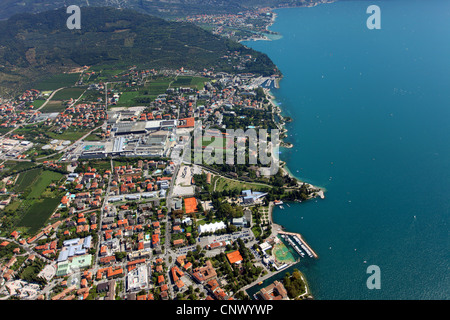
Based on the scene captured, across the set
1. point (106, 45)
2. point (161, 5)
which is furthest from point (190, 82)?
point (161, 5)

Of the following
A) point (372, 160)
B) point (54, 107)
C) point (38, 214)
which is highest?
point (54, 107)

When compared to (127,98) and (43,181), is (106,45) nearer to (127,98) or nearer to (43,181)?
(127,98)

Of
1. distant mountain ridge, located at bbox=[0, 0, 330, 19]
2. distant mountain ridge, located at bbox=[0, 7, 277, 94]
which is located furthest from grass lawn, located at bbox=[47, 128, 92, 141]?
distant mountain ridge, located at bbox=[0, 0, 330, 19]

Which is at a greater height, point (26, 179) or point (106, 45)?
point (106, 45)

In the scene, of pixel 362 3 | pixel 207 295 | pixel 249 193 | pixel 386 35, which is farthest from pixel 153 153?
pixel 362 3

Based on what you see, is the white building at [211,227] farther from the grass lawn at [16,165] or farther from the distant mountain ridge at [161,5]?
the distant mountain ridge at [161,5]

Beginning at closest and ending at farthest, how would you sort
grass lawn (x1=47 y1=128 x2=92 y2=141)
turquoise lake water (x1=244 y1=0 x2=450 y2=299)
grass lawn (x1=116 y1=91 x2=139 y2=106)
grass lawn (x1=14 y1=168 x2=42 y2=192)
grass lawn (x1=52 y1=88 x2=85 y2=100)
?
turquoise lake water (x1=244 y1=0 x2=450 y2=299)
grass lawn (x1=14 y1=168 x2=42 y2=192)
grass lawn (x1=47 y1=128 x2=92 y2=141)
grass lawn (x1=116 y1=91 x2=139 y2=106)
grass lawn (x1=52 y1=88 x2=85 y2=100)

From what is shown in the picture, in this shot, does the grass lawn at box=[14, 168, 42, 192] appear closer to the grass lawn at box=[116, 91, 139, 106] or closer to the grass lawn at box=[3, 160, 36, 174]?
the grass lawn at box=[3, 160, 36, 174]
